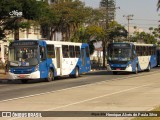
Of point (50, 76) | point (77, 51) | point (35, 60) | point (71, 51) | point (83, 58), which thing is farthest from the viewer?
point (83, 58)

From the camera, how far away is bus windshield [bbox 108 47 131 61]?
134ft

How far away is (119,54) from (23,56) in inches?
532

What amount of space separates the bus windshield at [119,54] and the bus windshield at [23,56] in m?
12.7

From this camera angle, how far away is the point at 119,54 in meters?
41.1

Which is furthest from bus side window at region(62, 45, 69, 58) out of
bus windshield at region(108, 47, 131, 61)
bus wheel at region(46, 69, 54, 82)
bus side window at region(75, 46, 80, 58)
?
bus windshield at region(108, 47, 131, 61)

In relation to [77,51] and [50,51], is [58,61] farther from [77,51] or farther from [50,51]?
[77,51]

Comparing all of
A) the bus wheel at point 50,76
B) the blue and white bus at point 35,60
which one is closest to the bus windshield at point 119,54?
the blue and white bus at point 35,60

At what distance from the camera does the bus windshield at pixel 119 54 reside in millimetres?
40875

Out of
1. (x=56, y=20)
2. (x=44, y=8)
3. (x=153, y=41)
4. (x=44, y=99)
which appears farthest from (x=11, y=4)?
(x=153, y=41)

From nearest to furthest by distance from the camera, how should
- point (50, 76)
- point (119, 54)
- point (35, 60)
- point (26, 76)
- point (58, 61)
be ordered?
point (26, 76) < point (35, 60) < point (50, 76) < point (58, 61) < point (119, 54)

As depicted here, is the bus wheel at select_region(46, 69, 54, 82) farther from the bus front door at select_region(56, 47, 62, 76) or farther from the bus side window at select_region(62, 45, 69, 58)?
the bus side window at select_region(62, 45, 69, 58)

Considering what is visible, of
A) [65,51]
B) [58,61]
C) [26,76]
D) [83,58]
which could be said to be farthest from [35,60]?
[83,58]

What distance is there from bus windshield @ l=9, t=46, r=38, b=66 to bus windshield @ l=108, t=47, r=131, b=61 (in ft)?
41.5

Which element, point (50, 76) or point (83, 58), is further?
point (83, 58)
